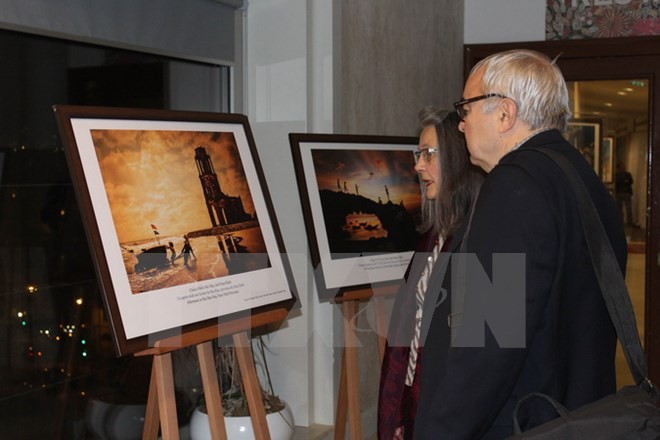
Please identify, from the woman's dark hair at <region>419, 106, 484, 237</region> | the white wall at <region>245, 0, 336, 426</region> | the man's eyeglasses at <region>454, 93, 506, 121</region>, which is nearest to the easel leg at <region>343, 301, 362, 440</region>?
the white wall at <region>245, 0, 336, 426</region>

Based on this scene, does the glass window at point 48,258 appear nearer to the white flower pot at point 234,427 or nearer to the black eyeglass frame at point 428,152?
the white flower pot at point 234,427

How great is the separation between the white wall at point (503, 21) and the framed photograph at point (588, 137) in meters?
0.58

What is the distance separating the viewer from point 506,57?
70.3 inches

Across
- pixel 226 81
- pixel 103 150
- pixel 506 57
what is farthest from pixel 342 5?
pixel 506 57

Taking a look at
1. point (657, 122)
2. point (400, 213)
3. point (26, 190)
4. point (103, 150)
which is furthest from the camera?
point (657, 122)

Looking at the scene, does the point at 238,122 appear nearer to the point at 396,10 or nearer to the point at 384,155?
the point at 384,155

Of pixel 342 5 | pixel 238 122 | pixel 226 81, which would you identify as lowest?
pixel 238 122

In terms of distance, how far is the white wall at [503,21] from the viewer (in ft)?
17.2

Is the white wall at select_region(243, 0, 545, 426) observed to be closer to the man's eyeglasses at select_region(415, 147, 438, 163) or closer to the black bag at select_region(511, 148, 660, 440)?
the man's eyeglasses at select_region(415, 147, 438, 163)

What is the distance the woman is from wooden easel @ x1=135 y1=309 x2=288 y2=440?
0.39 meters

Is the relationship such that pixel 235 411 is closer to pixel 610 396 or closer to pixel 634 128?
pixel 610 396

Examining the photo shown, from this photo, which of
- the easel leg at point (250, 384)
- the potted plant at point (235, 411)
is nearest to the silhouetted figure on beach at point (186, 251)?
the easel leg at point (250, 384)

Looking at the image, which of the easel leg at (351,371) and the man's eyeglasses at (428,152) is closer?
the man's eyeglasses at (428,152)

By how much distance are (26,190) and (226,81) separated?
48.2 inches
